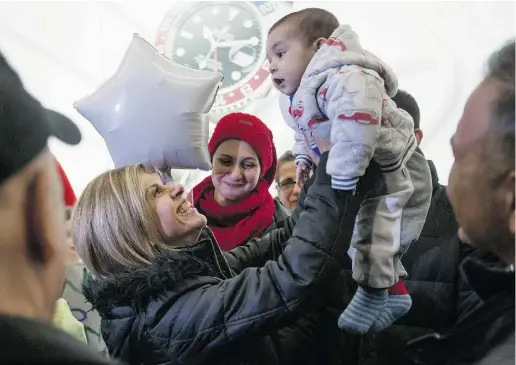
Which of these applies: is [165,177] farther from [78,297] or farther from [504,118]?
[504,118]

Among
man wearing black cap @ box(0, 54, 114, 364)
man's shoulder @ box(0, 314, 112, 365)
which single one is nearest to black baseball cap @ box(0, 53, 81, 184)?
man wearing black cap @ box(0, 54, 114, 364)

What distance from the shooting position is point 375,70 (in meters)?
0.55

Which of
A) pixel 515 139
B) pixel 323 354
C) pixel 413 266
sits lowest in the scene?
pixel 323 354

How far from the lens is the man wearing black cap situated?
1.31 ft

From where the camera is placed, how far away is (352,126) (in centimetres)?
51

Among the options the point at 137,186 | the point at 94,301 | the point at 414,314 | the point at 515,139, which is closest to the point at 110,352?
the point at 94,301

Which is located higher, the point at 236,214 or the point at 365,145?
the point at 365,145

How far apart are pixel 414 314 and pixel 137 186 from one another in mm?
312

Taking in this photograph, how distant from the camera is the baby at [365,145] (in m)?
0.52

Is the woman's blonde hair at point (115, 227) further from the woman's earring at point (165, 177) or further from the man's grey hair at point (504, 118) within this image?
the man's grey hair at point (504, 118)

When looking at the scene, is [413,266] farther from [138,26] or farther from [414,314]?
[138,26]

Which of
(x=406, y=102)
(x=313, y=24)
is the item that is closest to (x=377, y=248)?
(x=406, y=102)

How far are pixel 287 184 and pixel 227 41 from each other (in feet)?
0.69

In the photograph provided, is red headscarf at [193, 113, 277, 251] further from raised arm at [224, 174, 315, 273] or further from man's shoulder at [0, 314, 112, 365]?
man's shoulder at [0, 314, 112, 365]
